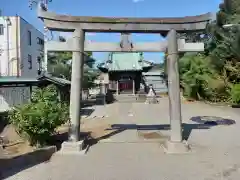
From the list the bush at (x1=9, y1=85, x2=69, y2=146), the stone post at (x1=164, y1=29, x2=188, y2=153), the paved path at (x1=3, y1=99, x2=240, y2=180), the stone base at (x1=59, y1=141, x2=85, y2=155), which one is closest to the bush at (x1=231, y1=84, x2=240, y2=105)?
the paved path at (x1=3, y1=99, x2=240, y2=180)

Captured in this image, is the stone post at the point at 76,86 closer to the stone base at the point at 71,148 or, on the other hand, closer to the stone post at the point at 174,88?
the stone base at the point at 71,148

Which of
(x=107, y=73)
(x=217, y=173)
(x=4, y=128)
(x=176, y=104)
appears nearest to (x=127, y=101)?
(x=107, y=73)

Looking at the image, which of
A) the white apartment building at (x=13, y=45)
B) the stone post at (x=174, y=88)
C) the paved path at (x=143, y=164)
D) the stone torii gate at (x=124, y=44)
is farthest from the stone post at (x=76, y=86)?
the white apartment building at (x=13, y=45)

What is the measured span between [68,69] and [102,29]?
17.5 m

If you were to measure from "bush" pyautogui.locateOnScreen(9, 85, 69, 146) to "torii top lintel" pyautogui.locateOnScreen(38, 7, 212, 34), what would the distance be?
7.31 ft

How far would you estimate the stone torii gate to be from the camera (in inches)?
323

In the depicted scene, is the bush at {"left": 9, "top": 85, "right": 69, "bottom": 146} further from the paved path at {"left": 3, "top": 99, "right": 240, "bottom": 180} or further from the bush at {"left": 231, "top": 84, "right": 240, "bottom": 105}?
the bush at {"left": 231, "top": 84, "right": 240, "bottom": 105}

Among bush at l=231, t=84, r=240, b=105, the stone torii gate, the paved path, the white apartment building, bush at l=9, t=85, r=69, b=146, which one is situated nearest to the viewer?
the paved path

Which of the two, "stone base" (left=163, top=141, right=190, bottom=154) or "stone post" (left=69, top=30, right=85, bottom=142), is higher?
"stone post" (left=69, top=30, right=85, bottom=142)

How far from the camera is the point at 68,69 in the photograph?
2544 centimetres

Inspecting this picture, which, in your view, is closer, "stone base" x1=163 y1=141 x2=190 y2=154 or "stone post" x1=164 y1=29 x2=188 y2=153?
"stone base" x1=163 y1=141 x2=190 y2=154

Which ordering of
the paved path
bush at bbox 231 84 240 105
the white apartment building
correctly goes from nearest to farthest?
the paved path, bush at bbox 231 84 240 105, the white apartment building

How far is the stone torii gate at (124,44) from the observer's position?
8.20m

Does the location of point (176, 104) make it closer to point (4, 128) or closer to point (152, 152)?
point (152, 152)
